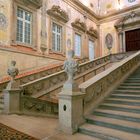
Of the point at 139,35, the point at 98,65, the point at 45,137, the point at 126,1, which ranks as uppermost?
the point at 126,1

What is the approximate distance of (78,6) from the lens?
15.5 metres

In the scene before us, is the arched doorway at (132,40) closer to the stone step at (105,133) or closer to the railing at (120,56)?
the railing at (120,56)

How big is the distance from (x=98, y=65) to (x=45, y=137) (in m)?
8.43

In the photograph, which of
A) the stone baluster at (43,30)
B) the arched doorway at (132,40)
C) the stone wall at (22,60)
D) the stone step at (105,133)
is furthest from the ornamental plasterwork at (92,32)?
the stone step at (105,133)

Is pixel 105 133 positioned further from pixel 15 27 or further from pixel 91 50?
pixel 91 50

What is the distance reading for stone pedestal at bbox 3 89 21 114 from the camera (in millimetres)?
5945

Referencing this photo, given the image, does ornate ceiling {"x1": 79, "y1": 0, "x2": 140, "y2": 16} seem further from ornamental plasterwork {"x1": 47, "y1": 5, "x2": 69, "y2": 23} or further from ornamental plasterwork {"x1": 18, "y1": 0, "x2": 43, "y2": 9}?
ornamental plasterwork {"x1": 18, "y1": 0, "x2": 43, "y2": 9}

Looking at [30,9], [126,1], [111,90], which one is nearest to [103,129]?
[111,90]

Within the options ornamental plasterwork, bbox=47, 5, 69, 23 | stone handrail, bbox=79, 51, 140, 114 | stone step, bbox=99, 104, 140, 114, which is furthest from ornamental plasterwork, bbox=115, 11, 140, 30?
stone step, bbox=99, 104, 140, 114

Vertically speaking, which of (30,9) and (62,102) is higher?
(30,9)

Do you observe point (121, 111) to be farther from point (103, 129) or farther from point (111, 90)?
point (111, 90)

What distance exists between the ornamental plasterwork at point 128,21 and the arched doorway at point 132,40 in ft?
2.43

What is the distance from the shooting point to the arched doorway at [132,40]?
16.8 m

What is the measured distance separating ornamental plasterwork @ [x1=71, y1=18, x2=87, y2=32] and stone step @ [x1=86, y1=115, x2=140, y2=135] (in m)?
11.4
